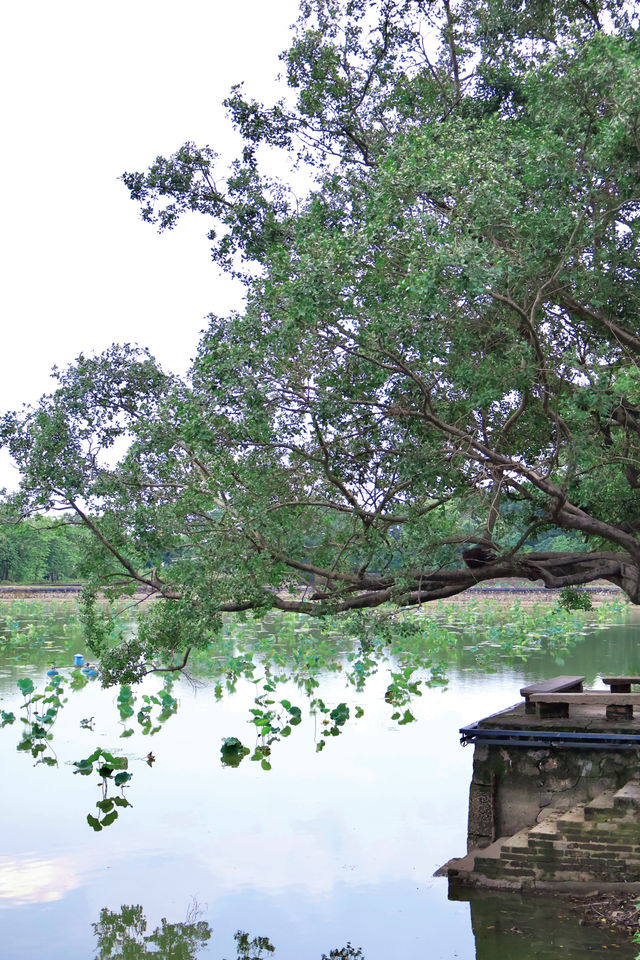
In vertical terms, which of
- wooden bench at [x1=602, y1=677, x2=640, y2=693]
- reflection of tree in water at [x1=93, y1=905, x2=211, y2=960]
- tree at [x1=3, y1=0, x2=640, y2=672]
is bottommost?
reflection of tree in water at [x1=93, y1=905, x2=211, y2=960]

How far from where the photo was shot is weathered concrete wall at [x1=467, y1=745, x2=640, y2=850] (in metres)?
9.54

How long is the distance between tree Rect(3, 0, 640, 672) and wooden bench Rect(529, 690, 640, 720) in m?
1.16

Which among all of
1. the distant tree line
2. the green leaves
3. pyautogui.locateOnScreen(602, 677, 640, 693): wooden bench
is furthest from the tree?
the distant tree line

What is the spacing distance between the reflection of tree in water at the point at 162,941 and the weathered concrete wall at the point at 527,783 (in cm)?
227

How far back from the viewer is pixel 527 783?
9.73 metres

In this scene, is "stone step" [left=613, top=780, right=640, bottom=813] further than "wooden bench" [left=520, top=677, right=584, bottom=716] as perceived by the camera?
No

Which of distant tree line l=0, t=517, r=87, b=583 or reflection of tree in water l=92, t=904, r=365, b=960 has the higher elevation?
distant tree line l=0, t=517, r=87, b=583

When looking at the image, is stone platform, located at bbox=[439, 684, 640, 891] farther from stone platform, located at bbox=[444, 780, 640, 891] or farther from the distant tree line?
the distant tree line

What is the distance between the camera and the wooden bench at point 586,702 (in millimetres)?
9750

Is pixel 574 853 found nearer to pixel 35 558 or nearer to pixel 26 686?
pixel 26 686

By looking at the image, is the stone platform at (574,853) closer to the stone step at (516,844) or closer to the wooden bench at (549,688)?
the stone step at (516,844)

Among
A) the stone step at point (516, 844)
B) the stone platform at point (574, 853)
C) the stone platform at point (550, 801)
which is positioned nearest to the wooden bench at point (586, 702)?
the stone platform at point (550, 801)

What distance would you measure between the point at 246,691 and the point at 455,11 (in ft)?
49.3

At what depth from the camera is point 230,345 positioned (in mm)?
9000
